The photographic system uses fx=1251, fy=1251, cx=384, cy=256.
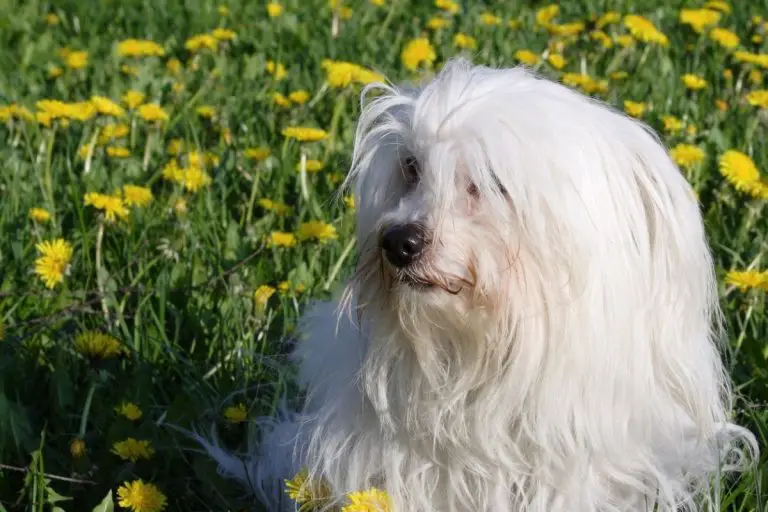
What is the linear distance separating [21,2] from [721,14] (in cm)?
381

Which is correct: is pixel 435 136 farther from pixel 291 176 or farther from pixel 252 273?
pixel 291 176

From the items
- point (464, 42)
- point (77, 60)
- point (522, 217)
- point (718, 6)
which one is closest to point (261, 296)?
point (522, 217)

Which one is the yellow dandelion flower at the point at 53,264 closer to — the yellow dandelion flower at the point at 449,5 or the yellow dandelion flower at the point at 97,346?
the yellow dandelion flower at the point at 97,346

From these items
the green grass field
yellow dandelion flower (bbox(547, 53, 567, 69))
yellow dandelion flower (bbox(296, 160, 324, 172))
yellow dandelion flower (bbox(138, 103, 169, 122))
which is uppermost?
yellow dandelion flower (bbox(547, 53, 567, 69))

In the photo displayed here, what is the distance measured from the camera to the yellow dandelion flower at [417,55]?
537 centimetres

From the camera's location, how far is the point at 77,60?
17.5ft

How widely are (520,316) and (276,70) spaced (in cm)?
341

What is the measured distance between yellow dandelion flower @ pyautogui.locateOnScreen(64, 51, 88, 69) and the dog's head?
324 centimetres

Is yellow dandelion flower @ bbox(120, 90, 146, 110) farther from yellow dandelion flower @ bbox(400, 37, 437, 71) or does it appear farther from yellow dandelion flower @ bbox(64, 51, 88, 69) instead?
yellow dandelion flower @ bbox(400, 37, 437, 71)

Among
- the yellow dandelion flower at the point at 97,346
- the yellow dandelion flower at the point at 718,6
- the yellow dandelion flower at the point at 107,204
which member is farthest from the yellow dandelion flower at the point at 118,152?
the yellow dandelion flower at the point at 718,6

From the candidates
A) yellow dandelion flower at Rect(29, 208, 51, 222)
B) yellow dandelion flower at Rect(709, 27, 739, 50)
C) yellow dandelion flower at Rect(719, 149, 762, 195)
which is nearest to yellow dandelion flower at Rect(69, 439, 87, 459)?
yellow dandelion flower at Rect(29, 208, 51, 222)

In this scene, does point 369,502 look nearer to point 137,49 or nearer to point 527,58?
point 527,58

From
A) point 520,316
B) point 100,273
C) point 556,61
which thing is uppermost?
point 520,316

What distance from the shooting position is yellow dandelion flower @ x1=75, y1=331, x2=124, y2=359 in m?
3.07
